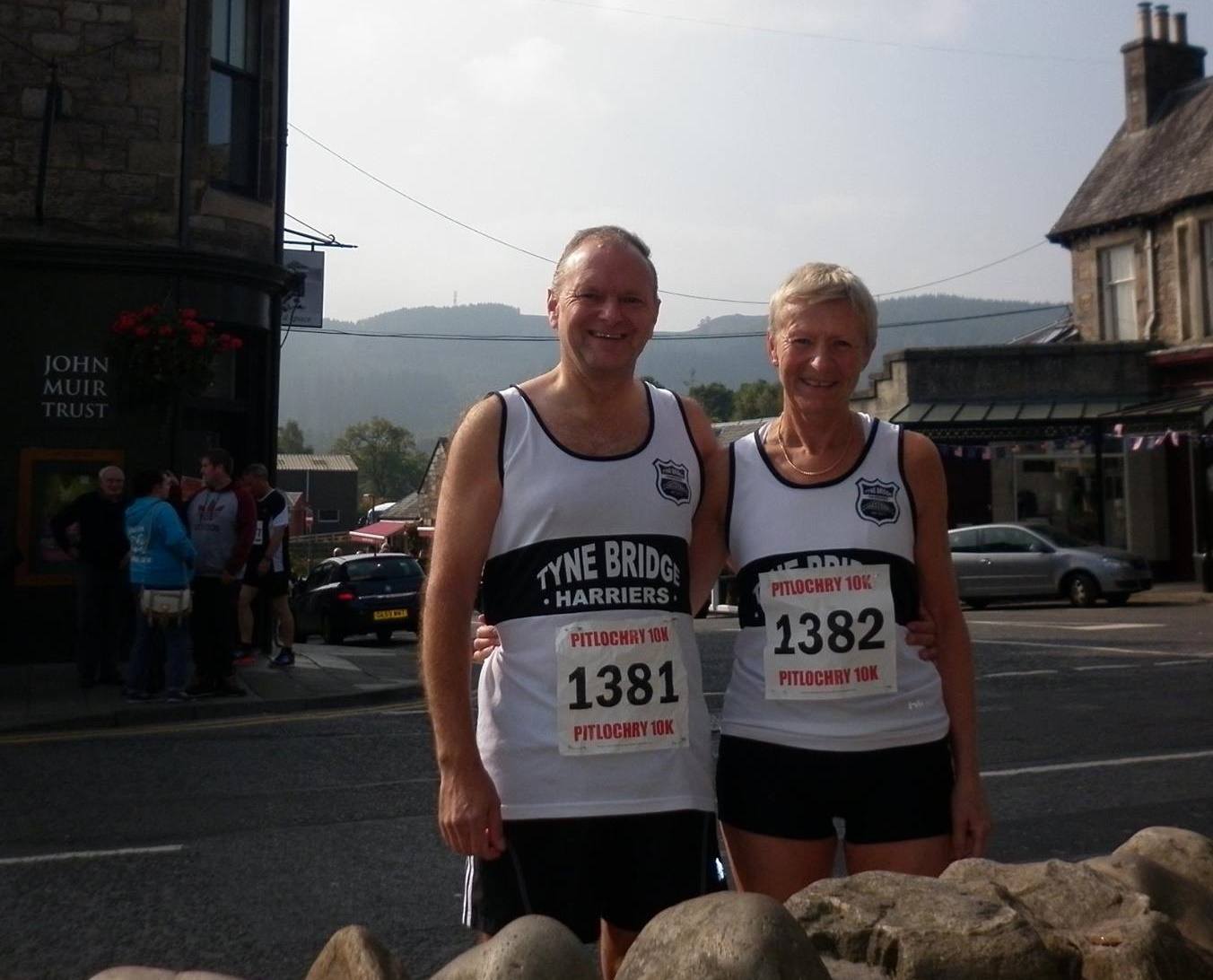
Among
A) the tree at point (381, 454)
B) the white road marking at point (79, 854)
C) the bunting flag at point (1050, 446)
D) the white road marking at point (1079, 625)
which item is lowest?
the white road marking at point (79, 854)

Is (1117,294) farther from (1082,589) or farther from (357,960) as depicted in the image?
(357,960)

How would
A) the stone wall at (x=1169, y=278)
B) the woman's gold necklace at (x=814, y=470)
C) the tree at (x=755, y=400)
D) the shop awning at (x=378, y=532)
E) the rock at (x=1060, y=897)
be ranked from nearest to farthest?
the rock at (x=1060, y=897)
the woman's gold necklace at (x=814, y=470)
the stone wall at (x=1169, y=278)
the shop awning at (x=378, y=532)
the tree at (x=755, y=400)

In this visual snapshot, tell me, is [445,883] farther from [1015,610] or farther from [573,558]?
[1015,610]

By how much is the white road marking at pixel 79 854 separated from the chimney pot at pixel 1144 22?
1281 inches

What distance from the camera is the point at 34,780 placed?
8.88 metres

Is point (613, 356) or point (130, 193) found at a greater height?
point (130, 193)

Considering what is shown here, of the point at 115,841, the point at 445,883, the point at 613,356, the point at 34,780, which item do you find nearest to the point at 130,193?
the point at 34,780

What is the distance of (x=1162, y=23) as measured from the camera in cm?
3381

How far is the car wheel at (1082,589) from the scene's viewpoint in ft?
82.7

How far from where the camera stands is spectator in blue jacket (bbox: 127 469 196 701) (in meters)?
12.0

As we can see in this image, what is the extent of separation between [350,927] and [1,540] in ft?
46.0

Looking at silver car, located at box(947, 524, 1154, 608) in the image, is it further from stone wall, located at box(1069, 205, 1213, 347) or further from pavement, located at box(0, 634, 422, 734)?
pavement, located at box(0, 634, 422, 734)

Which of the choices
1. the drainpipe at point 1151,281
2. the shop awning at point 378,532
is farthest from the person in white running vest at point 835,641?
the shop awning at point 378,532

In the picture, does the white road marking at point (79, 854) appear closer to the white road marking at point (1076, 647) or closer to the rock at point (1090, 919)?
the rock at point (1090, 919)
